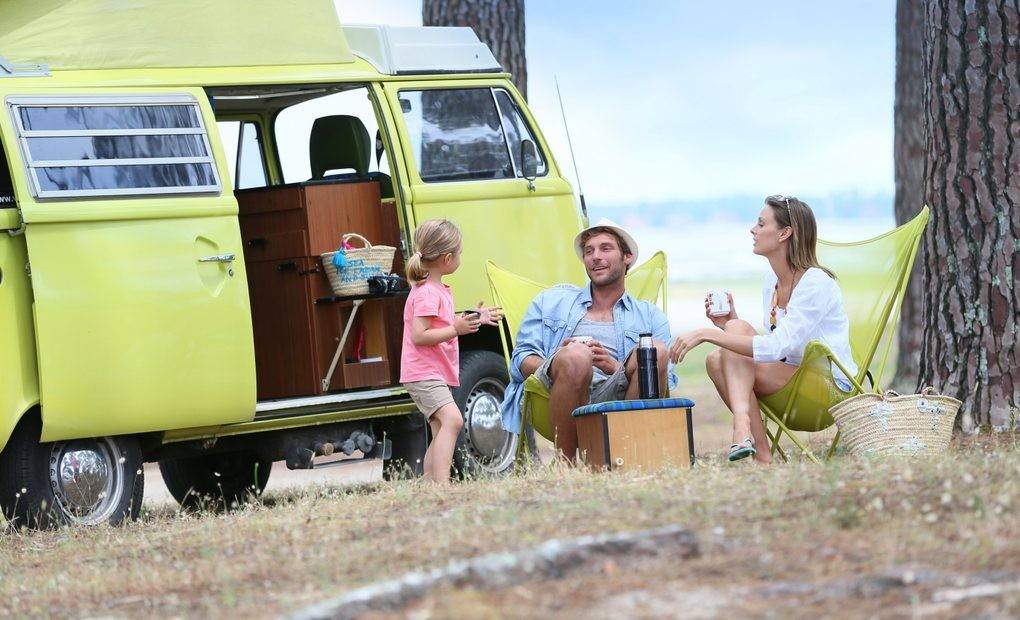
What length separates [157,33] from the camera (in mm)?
7371

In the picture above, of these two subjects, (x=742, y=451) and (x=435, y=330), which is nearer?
(x=742, y=451)

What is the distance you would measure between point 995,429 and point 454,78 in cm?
339

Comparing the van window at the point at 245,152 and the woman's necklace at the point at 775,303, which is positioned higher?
the van window at the point at 245,152

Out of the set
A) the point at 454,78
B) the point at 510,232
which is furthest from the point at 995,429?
the point at 454,78

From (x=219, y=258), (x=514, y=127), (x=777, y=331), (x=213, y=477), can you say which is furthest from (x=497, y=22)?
(x=777, y=331)

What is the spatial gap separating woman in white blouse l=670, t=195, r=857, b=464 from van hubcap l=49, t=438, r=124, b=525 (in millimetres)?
2609

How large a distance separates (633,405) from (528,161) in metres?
2.47

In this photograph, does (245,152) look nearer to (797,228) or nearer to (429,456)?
(429,456)

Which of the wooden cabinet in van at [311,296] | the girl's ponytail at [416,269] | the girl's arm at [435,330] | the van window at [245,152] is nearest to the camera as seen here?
the girl's arm at [435,330]

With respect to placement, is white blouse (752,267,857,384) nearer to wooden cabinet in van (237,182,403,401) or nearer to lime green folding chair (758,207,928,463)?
lime green folding chair (758,207,928,463)

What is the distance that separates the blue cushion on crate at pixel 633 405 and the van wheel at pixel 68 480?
6.99 ft

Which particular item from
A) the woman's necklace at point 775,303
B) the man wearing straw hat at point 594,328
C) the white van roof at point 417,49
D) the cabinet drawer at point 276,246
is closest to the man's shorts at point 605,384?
the man wearing straw hat at point 594,328

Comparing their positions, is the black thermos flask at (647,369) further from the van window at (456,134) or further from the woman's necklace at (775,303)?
the van window at (456,134)

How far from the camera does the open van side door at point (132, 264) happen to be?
21.6ft
